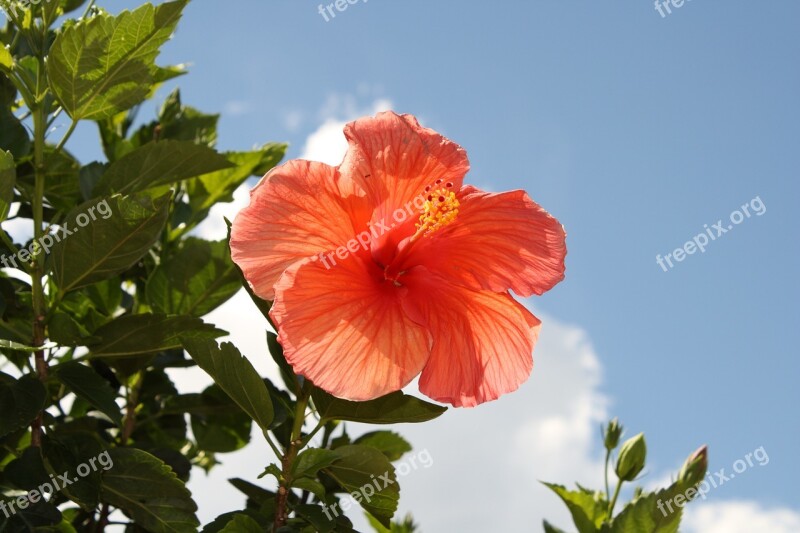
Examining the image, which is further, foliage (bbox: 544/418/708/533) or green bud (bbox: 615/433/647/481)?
green bud (bbox: 615/433/647/481)

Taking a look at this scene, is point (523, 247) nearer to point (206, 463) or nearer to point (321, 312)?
point (321, 312)

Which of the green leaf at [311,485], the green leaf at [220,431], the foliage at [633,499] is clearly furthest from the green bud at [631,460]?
the green leaf at [311,485]

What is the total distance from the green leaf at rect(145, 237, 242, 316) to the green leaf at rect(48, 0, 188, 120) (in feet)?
1.48

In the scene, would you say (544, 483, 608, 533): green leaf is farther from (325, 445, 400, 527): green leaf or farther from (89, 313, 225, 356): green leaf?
(89, 313, 225, 356): green leaf

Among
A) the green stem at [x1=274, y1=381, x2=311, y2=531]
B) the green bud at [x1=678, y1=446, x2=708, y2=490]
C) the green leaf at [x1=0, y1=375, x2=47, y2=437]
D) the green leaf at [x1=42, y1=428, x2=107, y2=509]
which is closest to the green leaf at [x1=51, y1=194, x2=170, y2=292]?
the green leaf at [x1=0, y1=375, x2=47, y2=437]

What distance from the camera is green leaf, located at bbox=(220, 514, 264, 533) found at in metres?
1.80

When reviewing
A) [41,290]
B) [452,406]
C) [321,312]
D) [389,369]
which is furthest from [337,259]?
[41,290]

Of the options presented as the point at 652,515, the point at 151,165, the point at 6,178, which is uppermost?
the point at 151,165

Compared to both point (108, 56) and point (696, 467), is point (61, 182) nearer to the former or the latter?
point (108, 56)

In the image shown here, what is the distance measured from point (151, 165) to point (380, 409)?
90cm

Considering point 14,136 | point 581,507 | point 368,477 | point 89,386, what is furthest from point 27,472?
point 581,507

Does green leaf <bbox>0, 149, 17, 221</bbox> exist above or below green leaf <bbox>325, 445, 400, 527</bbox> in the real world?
above

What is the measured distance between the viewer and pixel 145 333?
2123 mm

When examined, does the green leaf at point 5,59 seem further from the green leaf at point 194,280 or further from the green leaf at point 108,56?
the green leaf at point 194,280
